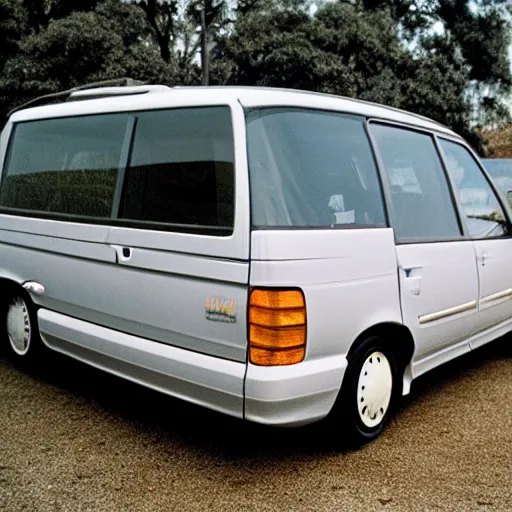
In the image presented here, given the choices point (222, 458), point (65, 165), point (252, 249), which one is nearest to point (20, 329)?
point (65, 165)

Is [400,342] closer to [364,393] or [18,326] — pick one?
[364,393]

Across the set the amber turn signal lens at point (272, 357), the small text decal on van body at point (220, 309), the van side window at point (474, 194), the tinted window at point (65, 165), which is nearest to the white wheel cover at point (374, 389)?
the amber turn signal lens at point (272, 357)

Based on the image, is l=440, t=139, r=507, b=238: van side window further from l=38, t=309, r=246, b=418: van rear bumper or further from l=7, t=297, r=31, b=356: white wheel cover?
l=7, t=297, r=31, b=356: white wheel cover

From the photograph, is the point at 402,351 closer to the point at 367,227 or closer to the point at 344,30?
the point at 367,227

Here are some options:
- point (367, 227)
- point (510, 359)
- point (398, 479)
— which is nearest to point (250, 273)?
point (367, 227)

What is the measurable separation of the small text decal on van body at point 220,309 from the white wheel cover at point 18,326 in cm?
180

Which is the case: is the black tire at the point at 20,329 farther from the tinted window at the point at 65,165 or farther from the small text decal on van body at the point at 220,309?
the small text decal on van body at the point at 220,309

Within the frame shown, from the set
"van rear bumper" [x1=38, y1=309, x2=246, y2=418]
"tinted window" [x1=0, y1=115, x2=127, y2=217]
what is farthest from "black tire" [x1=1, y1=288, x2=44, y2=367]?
"tinted window" [x1=0, y1=115, x2=127, y2=217]

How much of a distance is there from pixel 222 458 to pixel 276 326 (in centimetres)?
89

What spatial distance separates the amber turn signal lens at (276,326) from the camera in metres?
2.79

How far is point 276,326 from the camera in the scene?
279 cm

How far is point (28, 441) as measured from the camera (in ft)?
11.2

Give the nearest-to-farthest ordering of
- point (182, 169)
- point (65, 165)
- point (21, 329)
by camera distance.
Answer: point (182, 169) → point (65, 165) → point (21, 329)

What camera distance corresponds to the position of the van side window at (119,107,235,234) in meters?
3.01
